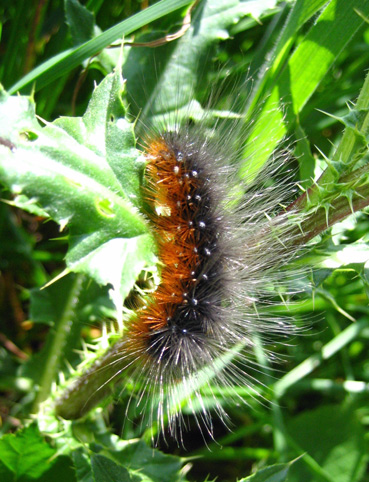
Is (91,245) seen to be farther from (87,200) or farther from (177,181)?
(177,181)

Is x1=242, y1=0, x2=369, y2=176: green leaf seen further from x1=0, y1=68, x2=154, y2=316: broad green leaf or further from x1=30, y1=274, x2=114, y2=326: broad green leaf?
x1=30, y1=274, x2=114, y2=326: broad green leaf

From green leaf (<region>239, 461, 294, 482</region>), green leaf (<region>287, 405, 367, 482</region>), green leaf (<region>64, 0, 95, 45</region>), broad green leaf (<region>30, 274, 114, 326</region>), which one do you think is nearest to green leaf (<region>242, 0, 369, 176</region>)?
green leaf (<region>64, 0, 95, 45</region>)

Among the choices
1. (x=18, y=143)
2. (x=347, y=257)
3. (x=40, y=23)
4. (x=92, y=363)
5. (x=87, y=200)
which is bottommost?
(x=92, y=363)

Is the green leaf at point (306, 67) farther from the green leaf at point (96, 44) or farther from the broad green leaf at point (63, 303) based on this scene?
the broad green leaf at point (63, 303)

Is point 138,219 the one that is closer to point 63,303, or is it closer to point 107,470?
point 107,470

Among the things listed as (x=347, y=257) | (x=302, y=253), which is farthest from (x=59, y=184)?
(x=347, y=257)

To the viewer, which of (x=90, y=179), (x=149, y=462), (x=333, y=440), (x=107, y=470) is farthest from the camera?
(x=333, y=440)

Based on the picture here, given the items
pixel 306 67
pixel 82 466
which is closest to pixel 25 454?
pixel 82 466
